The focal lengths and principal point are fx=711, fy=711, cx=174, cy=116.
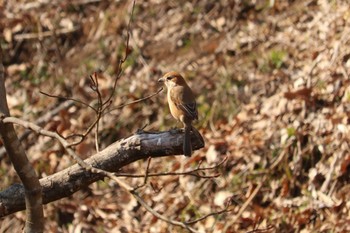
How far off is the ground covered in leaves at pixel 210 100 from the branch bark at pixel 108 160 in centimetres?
179

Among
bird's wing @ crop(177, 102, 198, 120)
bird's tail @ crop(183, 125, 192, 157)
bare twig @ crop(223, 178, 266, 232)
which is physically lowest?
bare twig @ crop(223, 178, 266, 232)

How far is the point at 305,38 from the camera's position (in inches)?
332

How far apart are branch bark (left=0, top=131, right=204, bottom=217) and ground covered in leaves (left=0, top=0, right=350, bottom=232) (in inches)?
70.3

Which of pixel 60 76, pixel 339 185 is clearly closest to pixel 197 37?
pixel 60 76

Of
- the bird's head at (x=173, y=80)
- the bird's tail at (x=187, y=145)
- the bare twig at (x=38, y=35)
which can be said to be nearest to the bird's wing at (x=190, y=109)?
the bird's head at (x=173, y=80)

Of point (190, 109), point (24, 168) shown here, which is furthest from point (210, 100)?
point (24, 168)

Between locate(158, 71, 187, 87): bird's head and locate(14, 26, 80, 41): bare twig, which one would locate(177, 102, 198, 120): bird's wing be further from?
locate(14, 26, 80, 41): bare twig

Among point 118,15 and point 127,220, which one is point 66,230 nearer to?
point 127,220

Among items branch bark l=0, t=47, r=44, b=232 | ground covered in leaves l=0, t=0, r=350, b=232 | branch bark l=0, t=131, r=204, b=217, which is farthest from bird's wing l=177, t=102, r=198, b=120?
branch bark l=0, t=47, r=44, b=232

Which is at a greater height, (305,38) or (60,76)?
(60,76)

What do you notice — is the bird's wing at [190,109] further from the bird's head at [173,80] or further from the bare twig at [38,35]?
the bare twig at [38,35]

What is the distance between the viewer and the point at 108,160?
4.51 m

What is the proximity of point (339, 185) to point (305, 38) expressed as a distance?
2384 millimetres

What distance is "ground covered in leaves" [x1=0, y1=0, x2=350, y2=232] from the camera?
6.89m
